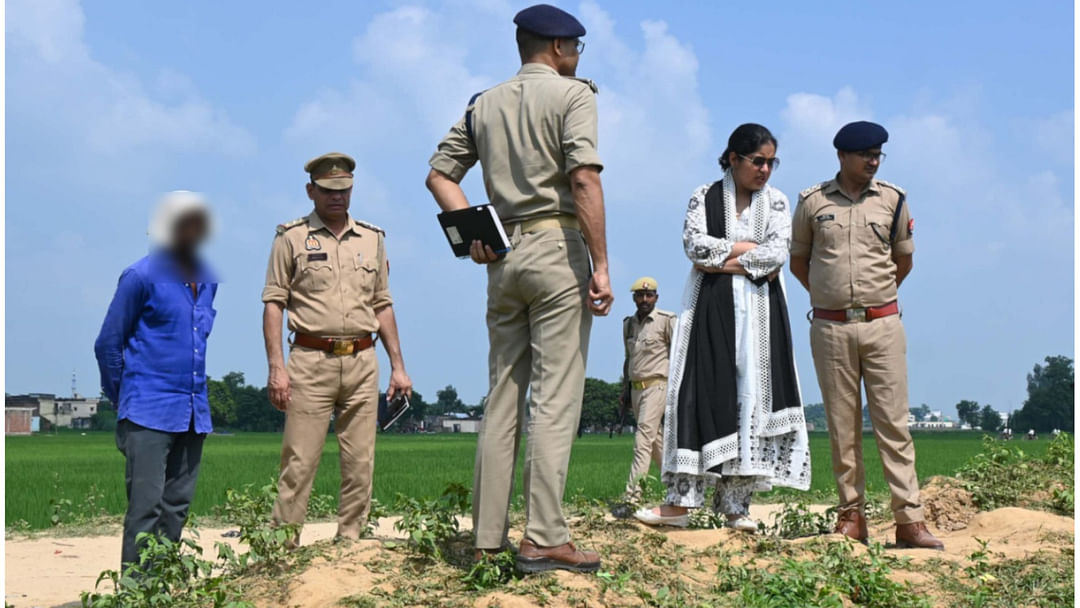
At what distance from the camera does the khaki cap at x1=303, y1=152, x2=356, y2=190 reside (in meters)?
6.66

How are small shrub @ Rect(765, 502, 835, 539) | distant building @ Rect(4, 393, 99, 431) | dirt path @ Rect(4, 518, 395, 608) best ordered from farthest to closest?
distant building @ Rect(4, 393, 99, 431)
small shrub @ Rect(765, 502, 835, 539)
dirt path @ Rect(4, 518, 395, 608)

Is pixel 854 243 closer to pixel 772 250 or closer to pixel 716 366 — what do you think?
pixel 772 250

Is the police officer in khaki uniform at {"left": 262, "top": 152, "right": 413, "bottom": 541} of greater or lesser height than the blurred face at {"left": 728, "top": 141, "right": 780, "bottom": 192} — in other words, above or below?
below

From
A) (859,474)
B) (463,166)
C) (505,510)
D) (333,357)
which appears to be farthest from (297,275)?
(859,474)

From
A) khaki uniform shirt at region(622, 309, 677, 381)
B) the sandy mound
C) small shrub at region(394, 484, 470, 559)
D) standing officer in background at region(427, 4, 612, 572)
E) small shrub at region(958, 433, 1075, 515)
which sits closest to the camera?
standing officer in background at region(427, 4, 612, 572)

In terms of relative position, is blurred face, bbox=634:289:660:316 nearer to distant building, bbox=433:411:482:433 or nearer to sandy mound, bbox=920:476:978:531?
sandy mound, bbox=920:476:978:531

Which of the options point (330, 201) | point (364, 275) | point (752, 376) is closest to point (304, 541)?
point (364, 275)

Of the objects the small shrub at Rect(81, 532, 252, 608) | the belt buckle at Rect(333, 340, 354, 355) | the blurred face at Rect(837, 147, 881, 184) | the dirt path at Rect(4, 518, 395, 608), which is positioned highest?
the blurred face at Rect(837, 147, 881, 184)

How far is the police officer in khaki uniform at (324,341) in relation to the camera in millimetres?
6613

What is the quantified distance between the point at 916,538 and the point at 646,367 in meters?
4.12

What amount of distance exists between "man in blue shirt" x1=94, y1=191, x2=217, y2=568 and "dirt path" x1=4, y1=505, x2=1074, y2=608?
822mm

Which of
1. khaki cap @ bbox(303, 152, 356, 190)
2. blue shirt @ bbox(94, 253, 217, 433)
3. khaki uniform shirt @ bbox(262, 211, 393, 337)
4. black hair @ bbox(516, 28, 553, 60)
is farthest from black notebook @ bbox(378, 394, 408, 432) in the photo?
black hair @ bbox(516, 28, 553, 60)

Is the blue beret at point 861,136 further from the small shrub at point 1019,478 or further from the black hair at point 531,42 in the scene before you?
the small shrub at point 1019,478

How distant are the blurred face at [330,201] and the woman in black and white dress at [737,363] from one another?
198 centimetres
